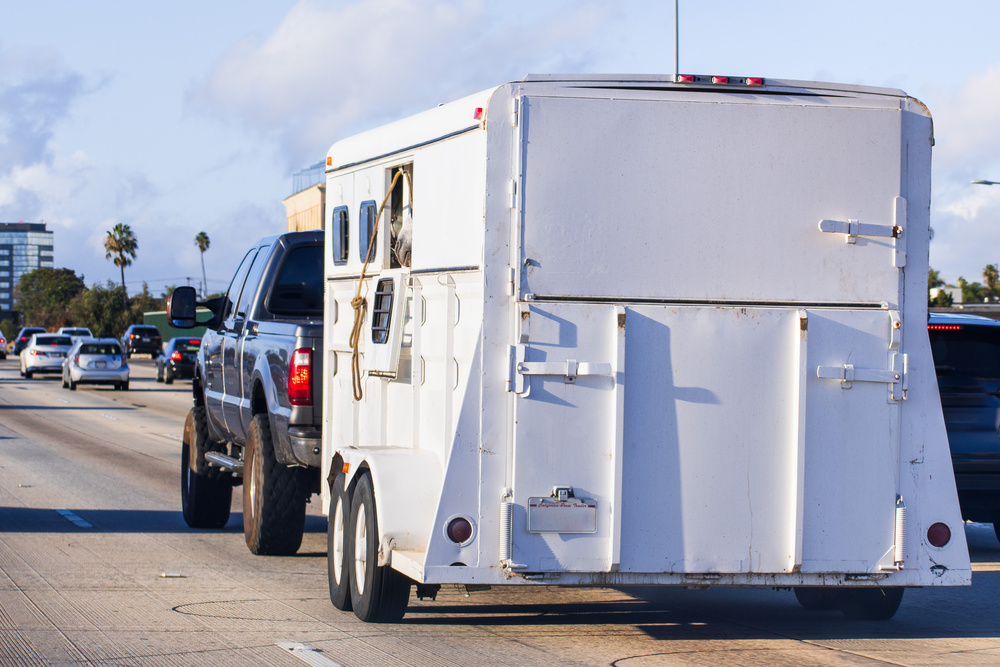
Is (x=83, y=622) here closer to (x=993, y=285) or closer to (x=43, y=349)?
(x=43, y=349)

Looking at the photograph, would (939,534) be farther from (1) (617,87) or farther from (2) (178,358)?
(2) (178,358)

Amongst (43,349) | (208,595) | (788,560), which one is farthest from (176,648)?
(43,349)

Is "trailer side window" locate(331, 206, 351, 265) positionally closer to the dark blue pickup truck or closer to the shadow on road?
the dark blue pickup truck

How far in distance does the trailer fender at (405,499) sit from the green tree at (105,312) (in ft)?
341

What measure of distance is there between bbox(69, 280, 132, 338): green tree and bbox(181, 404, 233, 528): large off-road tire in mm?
98130

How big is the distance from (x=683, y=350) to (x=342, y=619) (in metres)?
2.77

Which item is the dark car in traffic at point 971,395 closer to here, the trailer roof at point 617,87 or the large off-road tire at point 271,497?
the trailer roof at point 617,87

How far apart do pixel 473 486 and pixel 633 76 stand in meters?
2.40

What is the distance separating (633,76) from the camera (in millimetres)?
7312

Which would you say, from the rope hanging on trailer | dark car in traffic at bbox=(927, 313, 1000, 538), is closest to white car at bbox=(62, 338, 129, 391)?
the rope hanging on trailer

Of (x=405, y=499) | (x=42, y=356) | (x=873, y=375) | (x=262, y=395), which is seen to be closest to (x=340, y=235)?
(x=262, y=395)

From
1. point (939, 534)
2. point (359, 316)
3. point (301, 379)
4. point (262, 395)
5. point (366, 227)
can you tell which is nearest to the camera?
point (939, 534)

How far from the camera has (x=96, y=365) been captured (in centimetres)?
4038

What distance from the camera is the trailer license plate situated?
7.08 metres
